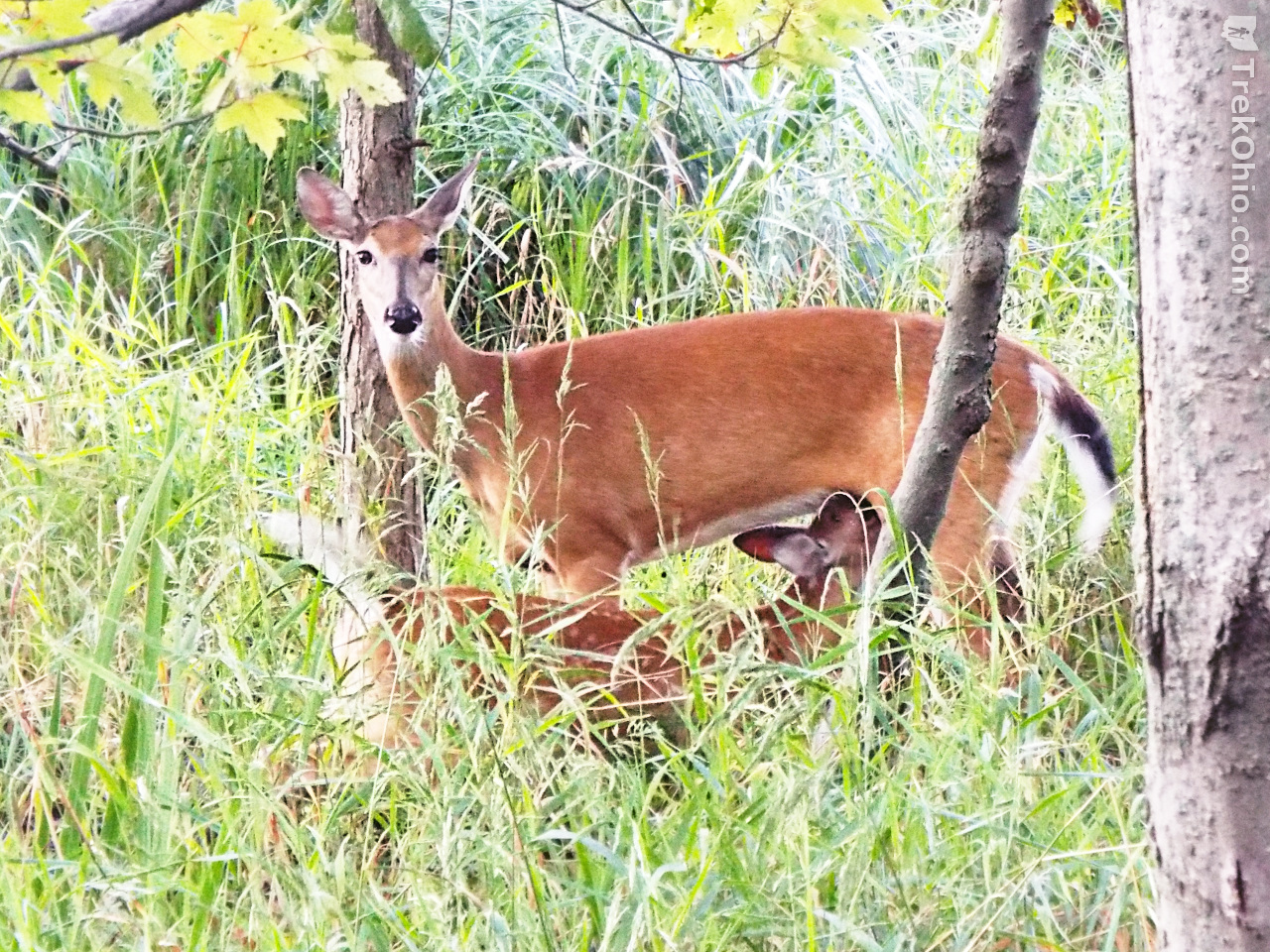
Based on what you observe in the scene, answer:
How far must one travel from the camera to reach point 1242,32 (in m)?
1.87

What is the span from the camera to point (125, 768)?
2.74 meters

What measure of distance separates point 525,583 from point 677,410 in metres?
0.91

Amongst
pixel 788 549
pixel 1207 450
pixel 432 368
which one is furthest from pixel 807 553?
pixel 1207 450

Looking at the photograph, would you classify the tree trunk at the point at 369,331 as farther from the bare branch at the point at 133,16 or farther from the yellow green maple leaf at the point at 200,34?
the bare branch at the point at 133,16

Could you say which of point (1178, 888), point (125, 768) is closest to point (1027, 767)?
point (1178, 888)

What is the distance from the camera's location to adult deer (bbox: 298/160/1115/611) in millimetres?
4523

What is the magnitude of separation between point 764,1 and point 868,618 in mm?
1405

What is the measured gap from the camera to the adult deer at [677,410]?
4.52 m

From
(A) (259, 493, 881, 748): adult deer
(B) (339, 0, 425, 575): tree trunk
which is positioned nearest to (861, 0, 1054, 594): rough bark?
(A) (259, 493, 881, 748): adult deer

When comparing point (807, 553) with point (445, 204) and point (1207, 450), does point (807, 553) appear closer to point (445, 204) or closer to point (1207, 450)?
point (445, 204)

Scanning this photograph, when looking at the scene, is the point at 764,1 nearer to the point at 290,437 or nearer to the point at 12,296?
the point at 290,437

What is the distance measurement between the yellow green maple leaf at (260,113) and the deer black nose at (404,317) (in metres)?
1.83

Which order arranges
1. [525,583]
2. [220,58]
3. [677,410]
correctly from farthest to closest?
1. [677,410]
2. [525,583]
3. [220,58]

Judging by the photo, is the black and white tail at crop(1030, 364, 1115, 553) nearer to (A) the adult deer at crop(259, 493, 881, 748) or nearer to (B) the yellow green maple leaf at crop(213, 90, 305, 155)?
(A) the adult deer at crop(259, 493, 881, 748)
